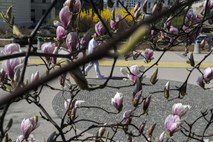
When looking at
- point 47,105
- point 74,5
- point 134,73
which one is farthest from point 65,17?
point 47,105

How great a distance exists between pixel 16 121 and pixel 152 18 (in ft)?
16.7

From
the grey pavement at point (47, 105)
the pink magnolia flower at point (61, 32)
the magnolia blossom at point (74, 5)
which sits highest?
the magnolia blossom at point (74, 5)

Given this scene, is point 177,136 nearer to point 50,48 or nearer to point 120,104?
point 120,104

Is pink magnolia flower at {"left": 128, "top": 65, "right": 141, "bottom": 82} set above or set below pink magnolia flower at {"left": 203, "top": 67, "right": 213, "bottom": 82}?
above

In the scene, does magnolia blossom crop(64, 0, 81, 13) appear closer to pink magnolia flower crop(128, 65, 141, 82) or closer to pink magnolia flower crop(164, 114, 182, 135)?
pink magnolia flower crop(128, 65, 141, 82)

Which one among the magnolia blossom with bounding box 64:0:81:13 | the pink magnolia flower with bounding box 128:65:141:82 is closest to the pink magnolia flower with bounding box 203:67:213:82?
the pink magnolia flower with bounding box 128:65:141:82

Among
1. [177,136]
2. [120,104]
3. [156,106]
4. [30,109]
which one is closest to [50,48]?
[120,104]

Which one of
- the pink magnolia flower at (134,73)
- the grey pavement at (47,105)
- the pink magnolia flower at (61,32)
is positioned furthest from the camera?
the grey pavement at (47,105)

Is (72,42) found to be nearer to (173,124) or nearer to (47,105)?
(173,124)

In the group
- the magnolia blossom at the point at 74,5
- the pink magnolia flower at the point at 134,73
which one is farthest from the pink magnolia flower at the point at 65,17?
the pink magnolia flower at the point at 134,73

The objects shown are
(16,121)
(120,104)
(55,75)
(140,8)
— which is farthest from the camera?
(16,121)

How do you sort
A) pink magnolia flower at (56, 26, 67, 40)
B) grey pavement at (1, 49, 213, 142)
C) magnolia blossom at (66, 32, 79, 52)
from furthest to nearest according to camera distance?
grey pavement at (1, 49, 213, 142)
pink magnolia flower at (56, 26, 67, 40)
magnolia blossom at (66, 32, 79, 52)

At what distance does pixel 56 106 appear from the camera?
633 centimetres

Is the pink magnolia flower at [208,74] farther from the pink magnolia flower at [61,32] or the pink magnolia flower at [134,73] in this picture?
the pink magnolia flower at [61,32]
